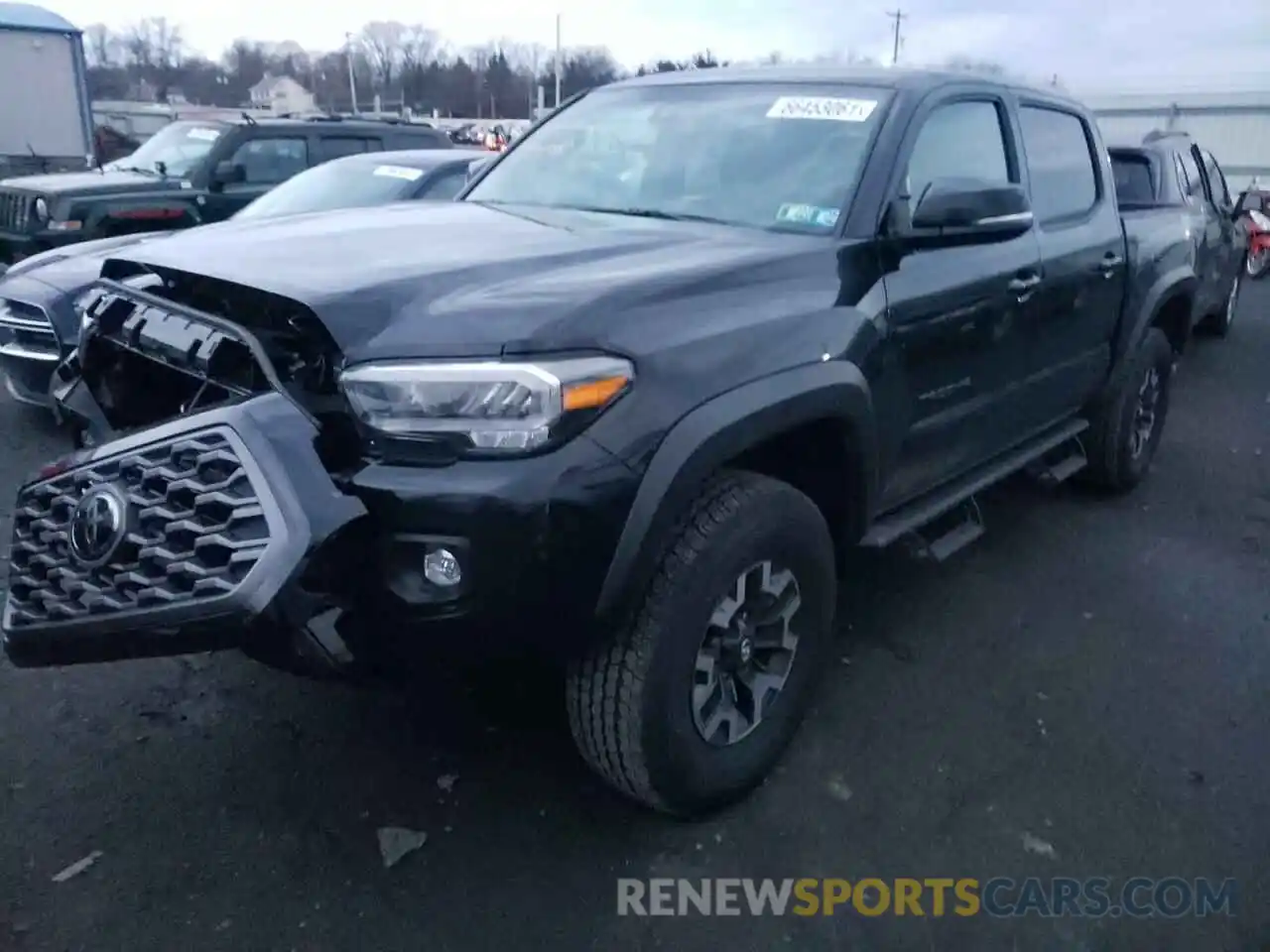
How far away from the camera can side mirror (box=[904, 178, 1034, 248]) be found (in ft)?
9.87

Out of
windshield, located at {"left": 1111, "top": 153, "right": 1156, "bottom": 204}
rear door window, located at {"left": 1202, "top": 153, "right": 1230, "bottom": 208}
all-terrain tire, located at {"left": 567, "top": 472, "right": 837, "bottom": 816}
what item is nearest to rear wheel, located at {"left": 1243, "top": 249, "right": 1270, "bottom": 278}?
rear door window, located at {"left": 1202, "top": 153, "right": 1230, "bottom": 208}

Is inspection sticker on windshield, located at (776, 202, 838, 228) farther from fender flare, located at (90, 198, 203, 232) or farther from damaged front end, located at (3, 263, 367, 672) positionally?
fender flare, located at (90, 198, 203, 232)

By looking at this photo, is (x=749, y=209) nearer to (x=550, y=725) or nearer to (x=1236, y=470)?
(x=550, y=725)

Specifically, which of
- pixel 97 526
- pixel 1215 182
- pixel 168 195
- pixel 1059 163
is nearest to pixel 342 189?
pixel 168 195

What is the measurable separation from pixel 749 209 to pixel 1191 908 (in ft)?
7.08

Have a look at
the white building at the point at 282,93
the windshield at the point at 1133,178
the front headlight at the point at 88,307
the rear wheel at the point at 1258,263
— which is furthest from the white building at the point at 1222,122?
the white building at the point at 282,93

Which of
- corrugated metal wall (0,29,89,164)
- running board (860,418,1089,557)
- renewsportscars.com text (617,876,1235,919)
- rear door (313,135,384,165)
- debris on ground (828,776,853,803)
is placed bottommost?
renewsportscars.com text (617,876,1235,919)

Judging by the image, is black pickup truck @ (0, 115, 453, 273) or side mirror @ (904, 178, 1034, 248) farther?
black pickup truck @ (0, 115, 453, 273)

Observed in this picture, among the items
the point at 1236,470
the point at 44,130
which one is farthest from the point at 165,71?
the point at 1236,470

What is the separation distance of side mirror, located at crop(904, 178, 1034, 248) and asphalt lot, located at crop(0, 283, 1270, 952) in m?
1.44

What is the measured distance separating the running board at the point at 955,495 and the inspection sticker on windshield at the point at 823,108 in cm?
122

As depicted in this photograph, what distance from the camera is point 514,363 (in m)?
2.16

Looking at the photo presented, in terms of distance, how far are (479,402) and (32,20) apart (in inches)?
828

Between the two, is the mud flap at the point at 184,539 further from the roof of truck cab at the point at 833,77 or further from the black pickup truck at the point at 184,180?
the black pickup truck at the point at 184,180
